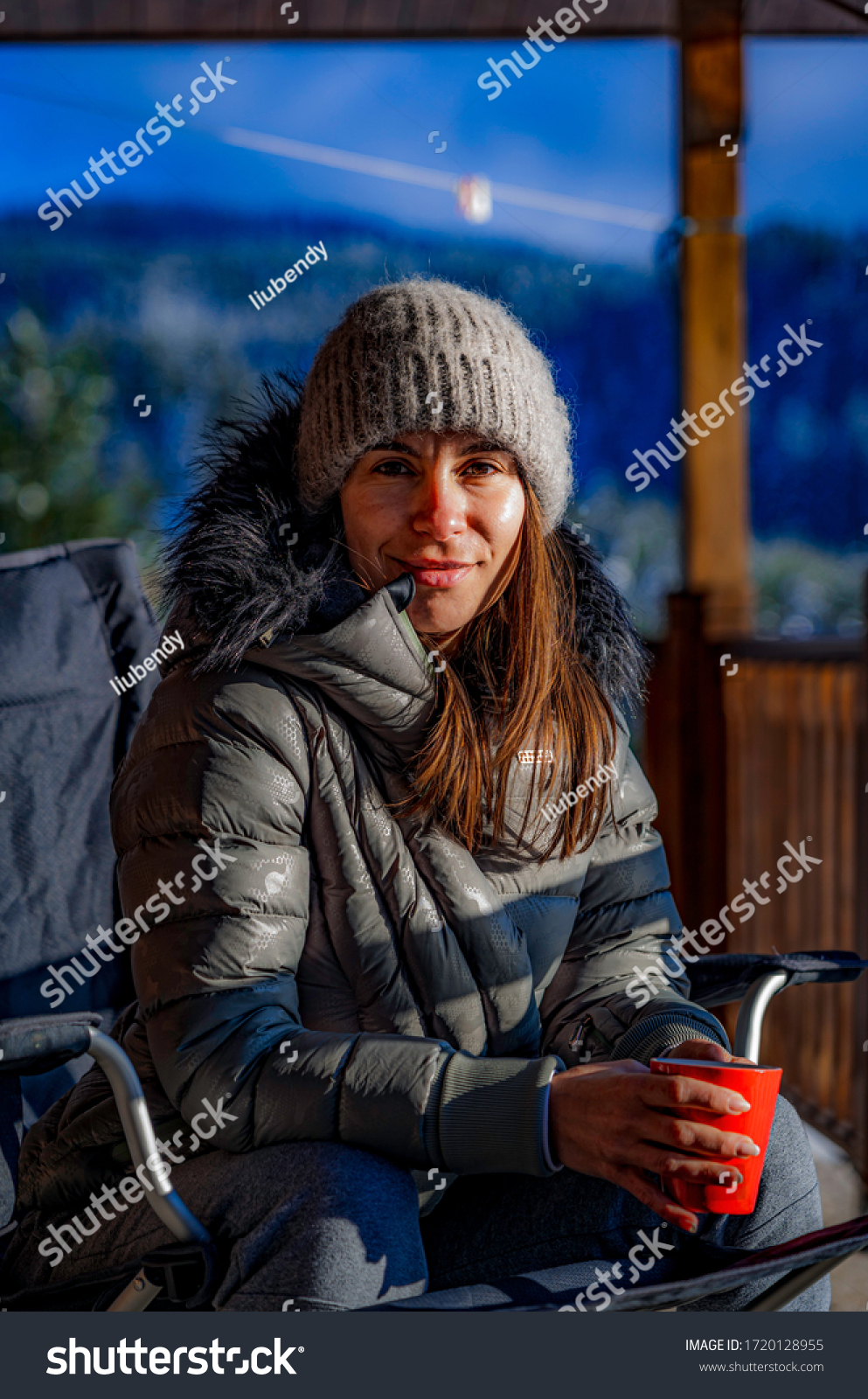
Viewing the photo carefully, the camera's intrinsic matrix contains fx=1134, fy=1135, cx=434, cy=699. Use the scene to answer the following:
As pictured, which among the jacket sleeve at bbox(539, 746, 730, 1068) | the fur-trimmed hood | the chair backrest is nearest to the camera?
the fur-trimmed hood

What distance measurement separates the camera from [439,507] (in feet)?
4.07

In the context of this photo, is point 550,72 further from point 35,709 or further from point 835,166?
point 35,709

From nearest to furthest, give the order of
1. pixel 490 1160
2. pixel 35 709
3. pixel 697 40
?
pixel 490 1160 < pixel 35 709 < pixel 697 40

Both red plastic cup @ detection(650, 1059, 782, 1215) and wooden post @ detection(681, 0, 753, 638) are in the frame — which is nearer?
red plastic cup @ detection(650, 1059, 782, 1215)

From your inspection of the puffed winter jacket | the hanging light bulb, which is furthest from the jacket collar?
the hanging light bulb

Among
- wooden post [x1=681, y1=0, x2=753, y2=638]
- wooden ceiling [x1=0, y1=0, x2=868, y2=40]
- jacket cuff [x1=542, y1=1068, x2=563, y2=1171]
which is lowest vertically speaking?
jacket cuff [x1=542, y1=1068, x2=563, y2=1171]

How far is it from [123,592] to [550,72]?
5280 mm

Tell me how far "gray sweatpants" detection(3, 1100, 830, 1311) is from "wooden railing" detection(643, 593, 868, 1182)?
157 cm

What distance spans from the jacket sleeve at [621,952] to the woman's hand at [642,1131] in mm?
241

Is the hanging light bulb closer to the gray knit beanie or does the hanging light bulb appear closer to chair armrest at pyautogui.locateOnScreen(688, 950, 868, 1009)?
the gray knit beanie

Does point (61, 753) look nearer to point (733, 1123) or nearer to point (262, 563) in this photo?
point (262, 563)

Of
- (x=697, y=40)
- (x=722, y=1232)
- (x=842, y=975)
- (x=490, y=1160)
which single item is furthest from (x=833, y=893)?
(x=697, y=40)

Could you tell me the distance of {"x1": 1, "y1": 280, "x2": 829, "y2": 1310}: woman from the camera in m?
0.98

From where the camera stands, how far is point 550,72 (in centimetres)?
577
